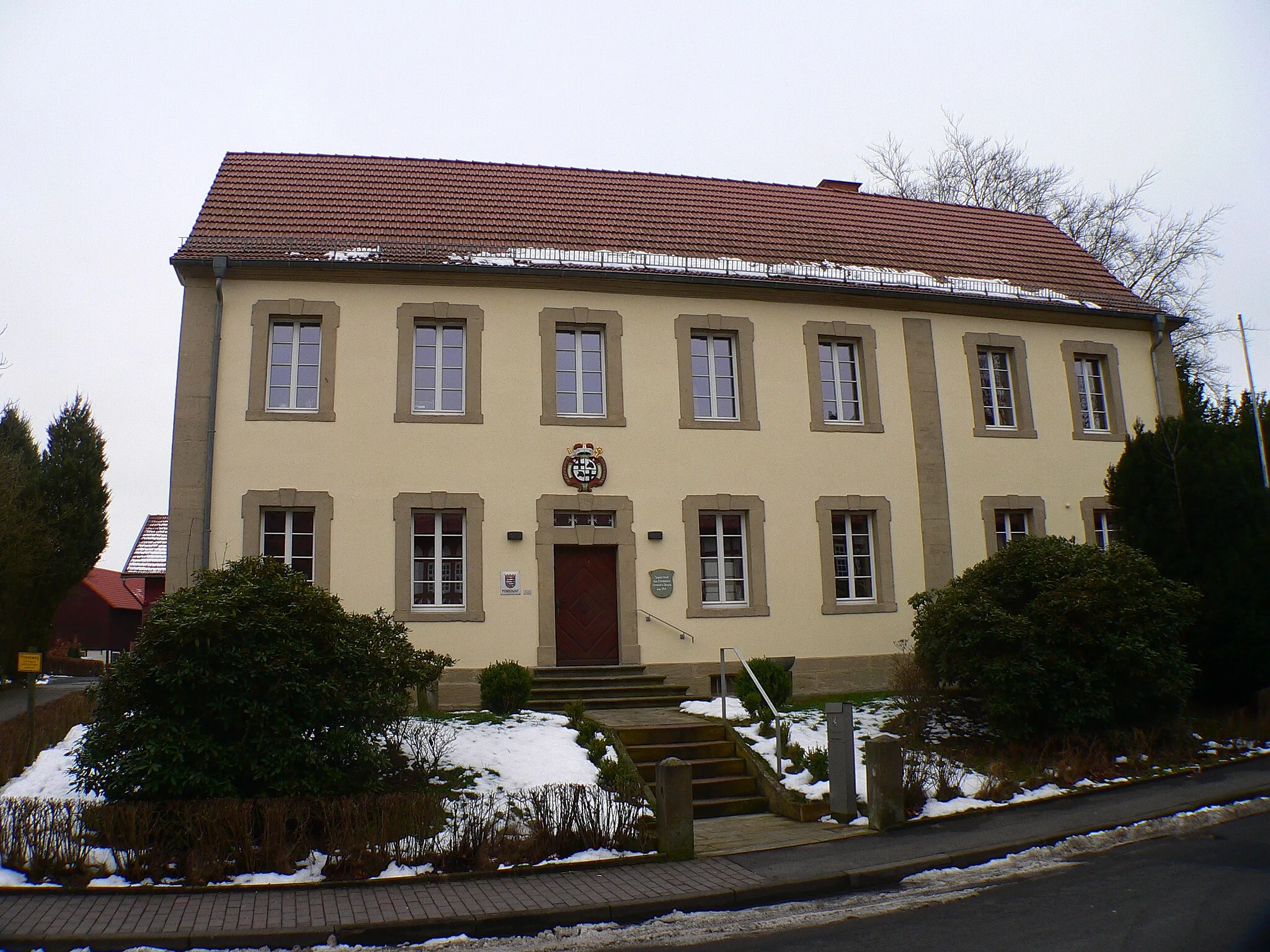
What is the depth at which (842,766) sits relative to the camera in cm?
947

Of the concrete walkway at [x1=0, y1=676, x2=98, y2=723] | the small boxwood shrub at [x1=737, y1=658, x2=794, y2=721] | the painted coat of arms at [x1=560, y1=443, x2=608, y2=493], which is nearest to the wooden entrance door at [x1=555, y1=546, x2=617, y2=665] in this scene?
the painted coat of arms at [x1=560, y1=443, x2=608, y2=493]

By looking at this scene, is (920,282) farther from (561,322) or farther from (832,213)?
(561,322)

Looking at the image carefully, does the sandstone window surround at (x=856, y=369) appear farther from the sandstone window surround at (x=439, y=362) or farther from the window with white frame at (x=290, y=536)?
the window with white frame at (x=290, y=536)

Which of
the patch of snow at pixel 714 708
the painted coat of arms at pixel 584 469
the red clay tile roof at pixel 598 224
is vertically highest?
the red clay tile roof at pixel 598 224

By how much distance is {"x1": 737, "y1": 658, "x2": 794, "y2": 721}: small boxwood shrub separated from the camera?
12656mm

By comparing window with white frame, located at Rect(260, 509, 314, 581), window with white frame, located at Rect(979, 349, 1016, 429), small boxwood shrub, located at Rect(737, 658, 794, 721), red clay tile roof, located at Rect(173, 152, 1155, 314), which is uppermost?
red clay tile roof, located at Rect(173, 152, 1155, 314)

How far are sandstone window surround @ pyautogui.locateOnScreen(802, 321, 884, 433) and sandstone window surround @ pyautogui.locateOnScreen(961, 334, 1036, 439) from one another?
6.26ft

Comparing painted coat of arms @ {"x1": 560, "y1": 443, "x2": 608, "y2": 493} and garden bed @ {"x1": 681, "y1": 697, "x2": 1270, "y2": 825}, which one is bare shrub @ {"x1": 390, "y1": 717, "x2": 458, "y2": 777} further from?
painted coat of arms @ {"x1": 560, "y1": 443, "x2": 608, "y2": 493}

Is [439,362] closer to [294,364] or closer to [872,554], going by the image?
[294,364]

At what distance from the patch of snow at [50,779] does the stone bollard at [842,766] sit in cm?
672

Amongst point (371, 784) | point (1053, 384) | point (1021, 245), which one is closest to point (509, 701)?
point (371, 784)

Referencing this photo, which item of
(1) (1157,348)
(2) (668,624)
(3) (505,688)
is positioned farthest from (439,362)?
(1) (1157,348)

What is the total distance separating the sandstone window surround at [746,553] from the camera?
15.1 metres

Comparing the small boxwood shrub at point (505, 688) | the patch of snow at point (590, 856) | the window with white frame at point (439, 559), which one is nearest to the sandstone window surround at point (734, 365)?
the window with white frame at point (439, 559)
